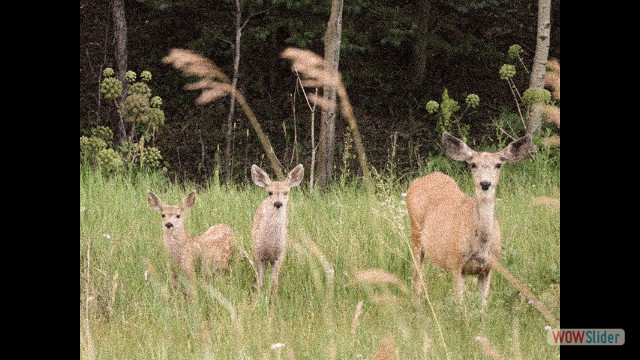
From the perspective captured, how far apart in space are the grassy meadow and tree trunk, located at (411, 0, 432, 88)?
7064 millimetres

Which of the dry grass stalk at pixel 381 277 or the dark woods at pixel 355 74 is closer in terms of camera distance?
the dry grass stalk at pixel 381 277

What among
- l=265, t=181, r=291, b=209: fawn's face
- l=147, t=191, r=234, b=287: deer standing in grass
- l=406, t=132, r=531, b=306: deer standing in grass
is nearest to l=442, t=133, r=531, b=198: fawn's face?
l=406, t=132, r=531, b=306: deer standing in grass

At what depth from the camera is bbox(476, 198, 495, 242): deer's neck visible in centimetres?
463

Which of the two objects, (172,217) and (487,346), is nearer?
(487,346)

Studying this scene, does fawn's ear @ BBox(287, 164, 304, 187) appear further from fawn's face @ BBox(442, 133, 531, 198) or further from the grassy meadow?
fawn's face @ BBox(442, 133, 531, 198)

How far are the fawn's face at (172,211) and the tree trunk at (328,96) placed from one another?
2.23 meters

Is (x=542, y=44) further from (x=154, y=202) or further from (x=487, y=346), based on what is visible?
(x=487, y=346)

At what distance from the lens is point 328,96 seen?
27.2 feet

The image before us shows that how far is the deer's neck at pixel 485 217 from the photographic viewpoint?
15.2 ft

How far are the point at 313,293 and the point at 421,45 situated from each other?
31.1ft

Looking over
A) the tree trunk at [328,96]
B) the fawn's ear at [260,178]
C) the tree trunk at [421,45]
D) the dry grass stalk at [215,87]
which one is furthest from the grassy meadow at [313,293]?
the tree trunk at [421,45]

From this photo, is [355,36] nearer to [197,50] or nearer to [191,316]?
[197,50]
